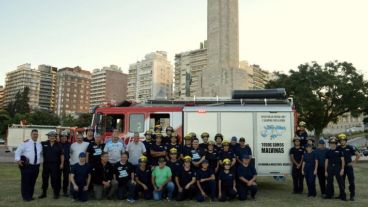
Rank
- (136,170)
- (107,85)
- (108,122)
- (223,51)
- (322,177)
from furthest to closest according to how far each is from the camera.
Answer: (107,85), (223,51), (108,122), (322,177), (136,170)

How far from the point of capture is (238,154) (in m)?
11.2

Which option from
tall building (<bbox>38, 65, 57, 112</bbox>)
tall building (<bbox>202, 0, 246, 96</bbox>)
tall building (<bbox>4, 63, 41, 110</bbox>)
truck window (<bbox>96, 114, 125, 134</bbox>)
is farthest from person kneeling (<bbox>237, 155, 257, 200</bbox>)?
tall building (<bbox>38, 65, 57, 112</bbox>)

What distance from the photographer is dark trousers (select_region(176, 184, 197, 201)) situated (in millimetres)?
10406

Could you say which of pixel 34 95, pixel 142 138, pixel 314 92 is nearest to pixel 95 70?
pixel 34 95

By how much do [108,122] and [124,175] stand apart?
2931 mm

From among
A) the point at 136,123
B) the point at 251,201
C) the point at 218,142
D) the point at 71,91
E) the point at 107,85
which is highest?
the point at 107,85

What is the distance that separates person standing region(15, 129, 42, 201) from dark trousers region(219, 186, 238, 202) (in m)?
5.28

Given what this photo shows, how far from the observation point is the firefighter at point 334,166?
1067 cm

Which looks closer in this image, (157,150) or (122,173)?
(122,173)

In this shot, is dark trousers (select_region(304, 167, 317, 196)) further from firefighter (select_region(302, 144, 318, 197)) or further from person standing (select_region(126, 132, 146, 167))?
person standing (select_region(126, 132, 146, 167))

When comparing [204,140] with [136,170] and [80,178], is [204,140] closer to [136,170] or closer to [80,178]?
[136,170]

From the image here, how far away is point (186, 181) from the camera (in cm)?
1050

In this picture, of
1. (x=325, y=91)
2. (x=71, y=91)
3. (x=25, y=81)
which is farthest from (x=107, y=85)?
(x=325, y=91)

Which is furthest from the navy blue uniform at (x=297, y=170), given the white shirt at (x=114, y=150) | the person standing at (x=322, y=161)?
the white shirt at (x=114, y=150)
